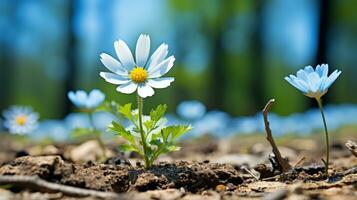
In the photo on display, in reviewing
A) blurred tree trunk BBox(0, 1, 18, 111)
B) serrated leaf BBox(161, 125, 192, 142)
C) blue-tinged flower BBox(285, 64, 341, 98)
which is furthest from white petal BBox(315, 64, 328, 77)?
blurred tree trunk BBox(0, 1, 18, 111)

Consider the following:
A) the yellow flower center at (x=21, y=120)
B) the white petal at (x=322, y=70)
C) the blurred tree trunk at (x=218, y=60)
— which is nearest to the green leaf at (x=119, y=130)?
the white petal at (x=322, y=70)

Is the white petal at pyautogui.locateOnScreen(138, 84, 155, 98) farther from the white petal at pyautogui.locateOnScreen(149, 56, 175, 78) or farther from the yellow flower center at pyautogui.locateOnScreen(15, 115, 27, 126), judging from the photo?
the yellow flower center at pyautogui.locateOnScreen(15, 115, 27, 126)

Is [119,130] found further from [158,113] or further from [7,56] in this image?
[7,56]

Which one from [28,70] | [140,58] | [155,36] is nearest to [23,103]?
[28,70]

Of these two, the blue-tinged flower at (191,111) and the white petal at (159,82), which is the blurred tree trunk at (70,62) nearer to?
the blue-tinged flower at (191,111)

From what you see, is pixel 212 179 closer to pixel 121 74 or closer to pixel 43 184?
pixel 121 74

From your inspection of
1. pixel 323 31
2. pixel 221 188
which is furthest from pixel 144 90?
pixel 323 31
